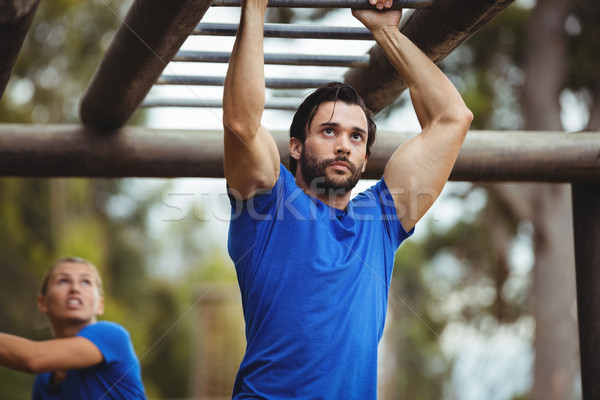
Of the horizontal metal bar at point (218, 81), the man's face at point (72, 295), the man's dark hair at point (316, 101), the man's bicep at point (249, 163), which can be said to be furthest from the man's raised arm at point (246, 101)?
the man's face at point (72, 295)

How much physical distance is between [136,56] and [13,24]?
0.59m

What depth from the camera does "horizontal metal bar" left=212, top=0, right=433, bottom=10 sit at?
169cm

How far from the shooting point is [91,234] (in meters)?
11.7

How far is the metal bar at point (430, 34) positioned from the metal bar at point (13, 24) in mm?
960

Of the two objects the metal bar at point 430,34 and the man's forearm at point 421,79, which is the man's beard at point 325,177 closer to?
the man's forearm at point 421,79

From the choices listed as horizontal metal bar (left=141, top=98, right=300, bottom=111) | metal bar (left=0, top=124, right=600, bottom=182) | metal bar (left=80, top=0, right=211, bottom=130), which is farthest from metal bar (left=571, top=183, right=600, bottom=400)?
metal bar (left=80, top=0, right=211, bottom=130)

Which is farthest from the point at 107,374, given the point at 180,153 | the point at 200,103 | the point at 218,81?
the point at 218,81

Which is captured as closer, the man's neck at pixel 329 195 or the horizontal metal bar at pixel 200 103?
the man's neck at pixel 329 195

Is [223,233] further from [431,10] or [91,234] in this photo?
[431,10]

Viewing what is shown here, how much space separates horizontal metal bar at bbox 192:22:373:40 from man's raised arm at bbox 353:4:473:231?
0.11m

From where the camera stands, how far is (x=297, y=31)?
1.89 meters

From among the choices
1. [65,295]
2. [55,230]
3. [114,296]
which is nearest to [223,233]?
[114,296]

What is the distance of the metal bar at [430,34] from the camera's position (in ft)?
5.52

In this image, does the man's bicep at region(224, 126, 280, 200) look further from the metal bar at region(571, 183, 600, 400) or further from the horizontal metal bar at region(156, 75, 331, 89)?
the metal bar at region(571, 183, 600, 400)
